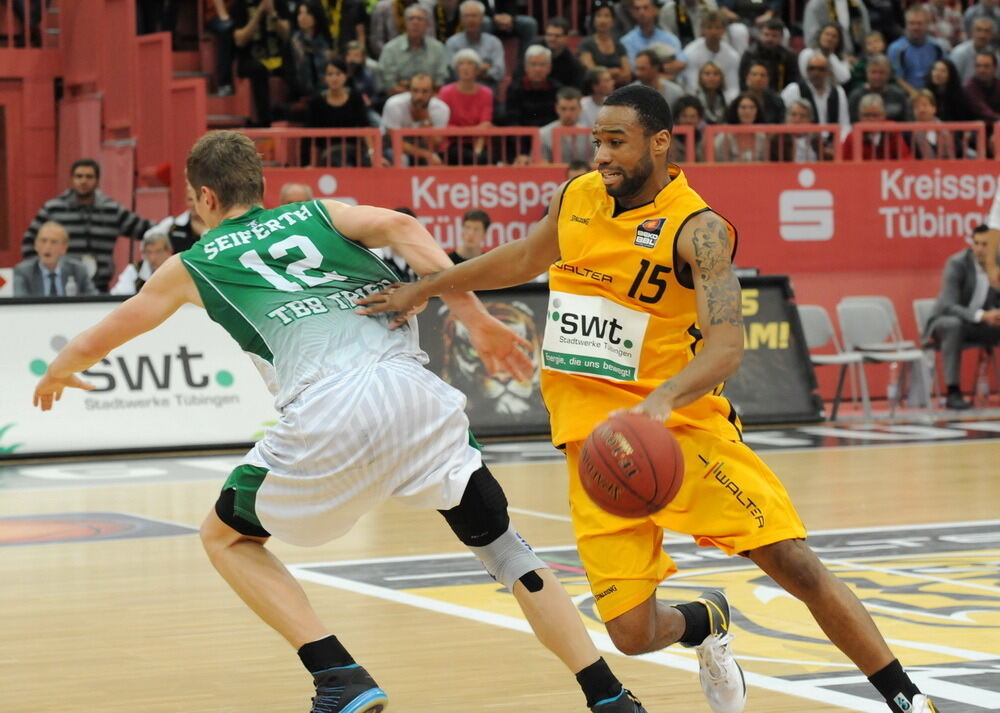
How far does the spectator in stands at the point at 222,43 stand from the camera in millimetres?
18438

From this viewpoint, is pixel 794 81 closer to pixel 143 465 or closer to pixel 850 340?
pixel 850 340

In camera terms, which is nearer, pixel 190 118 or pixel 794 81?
pixel 190 118

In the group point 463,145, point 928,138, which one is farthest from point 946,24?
point 463,145

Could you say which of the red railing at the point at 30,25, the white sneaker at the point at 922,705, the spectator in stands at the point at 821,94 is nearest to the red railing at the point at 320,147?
the red railing at the point at 30,25

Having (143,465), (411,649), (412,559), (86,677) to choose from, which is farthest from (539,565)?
(143,465)

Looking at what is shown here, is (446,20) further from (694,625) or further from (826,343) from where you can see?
(694,625)

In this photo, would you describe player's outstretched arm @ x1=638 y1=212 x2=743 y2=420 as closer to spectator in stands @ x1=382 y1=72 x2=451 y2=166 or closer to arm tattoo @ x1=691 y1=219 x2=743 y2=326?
arm tattoo @ x1=691 y1=219 x2=743 y2=326

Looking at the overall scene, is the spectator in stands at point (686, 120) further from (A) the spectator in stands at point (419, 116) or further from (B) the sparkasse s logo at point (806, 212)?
(A) the spectator in stands at point (419, 116)

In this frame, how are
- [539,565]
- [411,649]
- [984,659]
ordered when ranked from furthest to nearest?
[411,649], [984,659], [539,565]

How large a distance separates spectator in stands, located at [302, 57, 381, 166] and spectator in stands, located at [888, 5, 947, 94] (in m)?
6.98

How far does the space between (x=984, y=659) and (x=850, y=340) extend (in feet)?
35.4

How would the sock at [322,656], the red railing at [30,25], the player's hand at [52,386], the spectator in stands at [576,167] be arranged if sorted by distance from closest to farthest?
the sock at [322,656] < the player's hand at [52,386] < the spectator in stands at [576,167] < the red railing at [30,25]

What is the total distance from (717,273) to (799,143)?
13474 mm

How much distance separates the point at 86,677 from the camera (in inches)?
261
